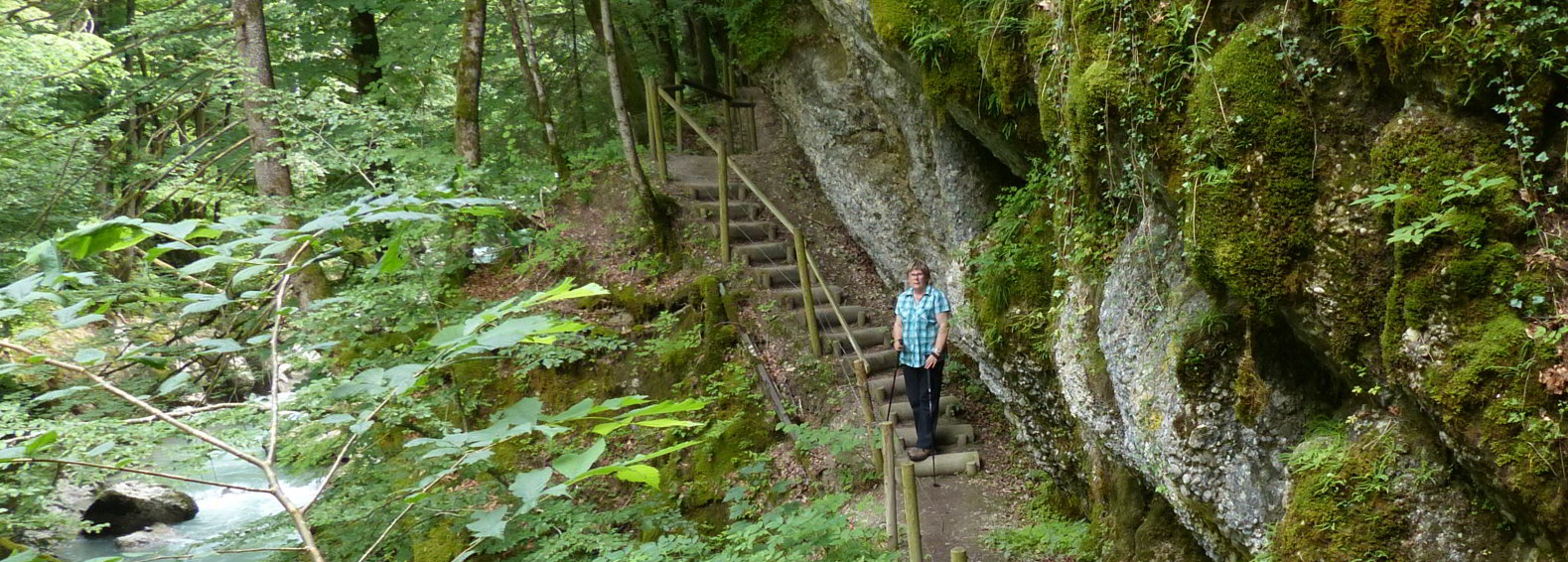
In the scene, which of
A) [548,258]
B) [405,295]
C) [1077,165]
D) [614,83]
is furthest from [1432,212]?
[548,258]

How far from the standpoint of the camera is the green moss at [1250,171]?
3.59 metres

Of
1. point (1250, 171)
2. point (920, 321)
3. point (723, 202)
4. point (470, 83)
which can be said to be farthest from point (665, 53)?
point (1250, 171)

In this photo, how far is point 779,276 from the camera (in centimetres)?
955

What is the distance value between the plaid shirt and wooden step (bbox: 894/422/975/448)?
89cm

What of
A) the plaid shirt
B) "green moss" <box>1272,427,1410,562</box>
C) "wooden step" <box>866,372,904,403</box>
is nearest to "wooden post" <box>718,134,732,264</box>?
"wooden step" <box>866,372,904,403</box>

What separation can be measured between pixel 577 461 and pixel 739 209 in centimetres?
952

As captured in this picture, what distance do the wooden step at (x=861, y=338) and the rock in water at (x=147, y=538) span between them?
26.4ft

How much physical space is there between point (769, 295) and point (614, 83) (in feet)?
9.01

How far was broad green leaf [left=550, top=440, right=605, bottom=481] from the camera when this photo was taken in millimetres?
1145

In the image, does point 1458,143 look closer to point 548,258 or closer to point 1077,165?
point 1077,165

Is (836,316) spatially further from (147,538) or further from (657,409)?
(147,538)

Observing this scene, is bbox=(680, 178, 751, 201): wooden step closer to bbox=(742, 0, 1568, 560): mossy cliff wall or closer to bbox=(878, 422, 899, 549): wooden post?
bbox=(742, 0, 1568, 560): mossy cliff wall

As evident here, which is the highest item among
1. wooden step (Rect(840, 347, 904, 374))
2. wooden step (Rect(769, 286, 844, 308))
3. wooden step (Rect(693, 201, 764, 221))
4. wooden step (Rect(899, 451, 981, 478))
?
wooden step (Rect(693, 201, 764, 221))

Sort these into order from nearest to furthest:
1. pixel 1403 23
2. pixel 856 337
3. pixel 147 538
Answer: pixel 1403 23 → pixel 856 337 → pixel 147 538
